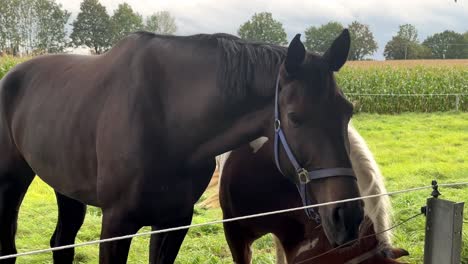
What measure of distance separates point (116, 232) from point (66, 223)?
1311mm

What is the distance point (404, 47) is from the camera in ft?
190

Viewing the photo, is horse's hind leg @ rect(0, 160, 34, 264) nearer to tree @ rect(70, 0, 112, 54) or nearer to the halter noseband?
the halter noseband

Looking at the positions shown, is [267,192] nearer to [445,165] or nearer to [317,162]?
[317,162]

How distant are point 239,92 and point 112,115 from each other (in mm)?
620

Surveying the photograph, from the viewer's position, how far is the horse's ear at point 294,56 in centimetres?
182

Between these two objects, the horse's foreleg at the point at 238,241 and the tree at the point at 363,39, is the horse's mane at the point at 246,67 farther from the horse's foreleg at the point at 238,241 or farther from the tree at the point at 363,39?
the tree at the point at 363,39

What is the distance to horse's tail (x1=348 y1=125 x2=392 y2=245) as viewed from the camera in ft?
7.22

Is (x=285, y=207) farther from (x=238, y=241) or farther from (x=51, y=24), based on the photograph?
(x=51, y=24)

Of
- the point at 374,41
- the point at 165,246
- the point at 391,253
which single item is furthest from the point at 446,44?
the point at 165,246

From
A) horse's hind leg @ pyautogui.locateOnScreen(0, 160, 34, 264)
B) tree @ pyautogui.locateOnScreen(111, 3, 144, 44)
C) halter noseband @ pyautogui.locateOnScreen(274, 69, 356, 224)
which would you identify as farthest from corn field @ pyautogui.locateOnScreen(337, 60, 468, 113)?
tree @ pyautogui.locateOnScreen(111, 3, 144, 44)

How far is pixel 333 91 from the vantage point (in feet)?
6.15

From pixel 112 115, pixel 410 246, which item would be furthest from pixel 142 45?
pixel 410 246

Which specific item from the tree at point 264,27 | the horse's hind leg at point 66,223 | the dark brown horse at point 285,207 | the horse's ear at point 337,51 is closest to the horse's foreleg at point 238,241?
the dark brown horse at point 285,207

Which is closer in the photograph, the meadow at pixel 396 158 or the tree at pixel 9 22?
the meadow at pixel 396 158
